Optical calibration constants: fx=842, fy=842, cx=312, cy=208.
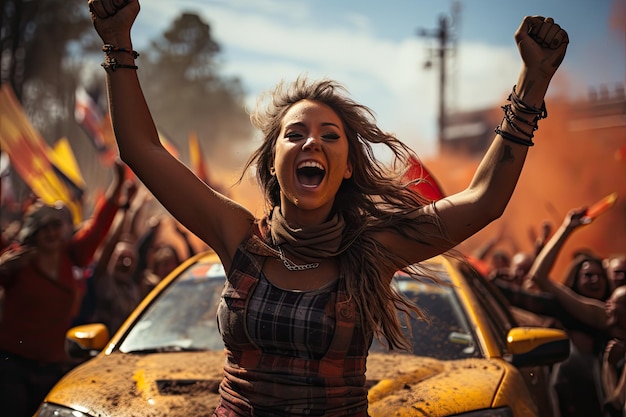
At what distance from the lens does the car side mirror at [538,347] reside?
3.75m

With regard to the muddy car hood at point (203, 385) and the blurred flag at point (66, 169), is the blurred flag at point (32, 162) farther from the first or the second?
the muddy car hood at point (203, 385)

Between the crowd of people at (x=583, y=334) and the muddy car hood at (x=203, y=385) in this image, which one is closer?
the muddy car hood at (x=203, y=385)

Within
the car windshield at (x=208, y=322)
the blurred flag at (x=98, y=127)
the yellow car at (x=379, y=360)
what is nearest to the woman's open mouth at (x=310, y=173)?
the yellow car at (x=379, y=360)

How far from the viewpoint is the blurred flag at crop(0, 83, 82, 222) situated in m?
12.1

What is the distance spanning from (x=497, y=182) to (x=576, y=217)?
3221 mm

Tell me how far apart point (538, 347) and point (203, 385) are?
1.49 metres

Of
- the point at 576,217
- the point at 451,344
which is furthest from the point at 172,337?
the point at 576,217

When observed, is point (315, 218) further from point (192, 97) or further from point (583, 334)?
point (192, 97)

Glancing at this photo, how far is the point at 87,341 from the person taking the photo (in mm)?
4059

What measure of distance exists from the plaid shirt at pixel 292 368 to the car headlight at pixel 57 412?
3.55ft

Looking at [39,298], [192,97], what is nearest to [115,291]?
[39,298]

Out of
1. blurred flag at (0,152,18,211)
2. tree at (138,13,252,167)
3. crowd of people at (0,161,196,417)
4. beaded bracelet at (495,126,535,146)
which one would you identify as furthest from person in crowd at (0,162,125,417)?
tree at (138,13,252,167)

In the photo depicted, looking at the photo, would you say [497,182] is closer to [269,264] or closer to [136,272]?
[269,264]

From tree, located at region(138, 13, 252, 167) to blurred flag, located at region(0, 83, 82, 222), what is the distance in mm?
6575
